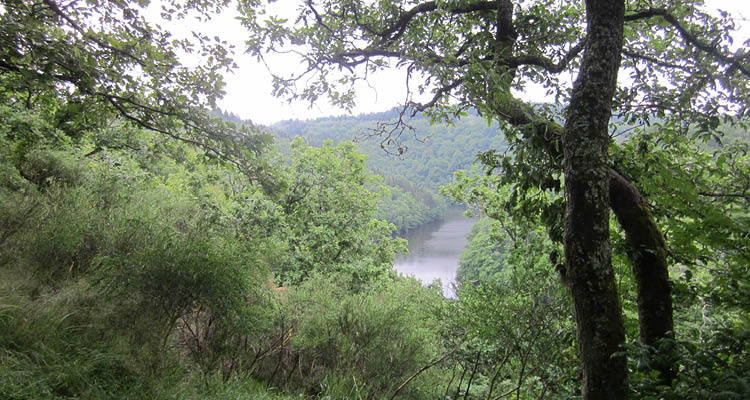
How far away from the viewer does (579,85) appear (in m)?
2.22

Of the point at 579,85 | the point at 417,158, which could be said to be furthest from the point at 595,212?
the point at 417,158

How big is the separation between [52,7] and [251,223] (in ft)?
29.5

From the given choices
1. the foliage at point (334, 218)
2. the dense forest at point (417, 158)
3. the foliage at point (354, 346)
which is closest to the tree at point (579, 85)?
the dense forest at point (417, 158)

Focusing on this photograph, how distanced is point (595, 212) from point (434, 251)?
38.8 metres

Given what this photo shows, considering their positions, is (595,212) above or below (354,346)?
above

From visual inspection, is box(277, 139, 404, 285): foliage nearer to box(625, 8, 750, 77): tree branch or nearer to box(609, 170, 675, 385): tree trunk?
box(609, 170, 675, 385): tree trunk

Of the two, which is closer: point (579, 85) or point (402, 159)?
point (579, 85)

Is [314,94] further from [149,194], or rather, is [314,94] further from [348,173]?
[348,173]

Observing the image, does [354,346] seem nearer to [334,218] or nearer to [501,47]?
[501,47]

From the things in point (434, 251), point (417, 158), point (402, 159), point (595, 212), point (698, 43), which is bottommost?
point (434, 251)

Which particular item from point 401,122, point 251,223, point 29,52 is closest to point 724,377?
point 401,122

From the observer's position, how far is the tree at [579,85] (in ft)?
6.90

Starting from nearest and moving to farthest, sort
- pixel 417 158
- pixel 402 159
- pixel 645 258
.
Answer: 1. pixel 645 258
2. pixel 402 159
3. pixel 417 158

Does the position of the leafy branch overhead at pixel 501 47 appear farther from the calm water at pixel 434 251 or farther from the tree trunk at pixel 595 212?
the calm water at pixel 434 251
